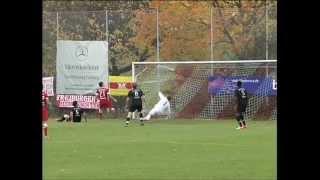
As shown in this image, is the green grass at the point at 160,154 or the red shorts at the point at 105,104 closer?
the green grass at the point at 160,154

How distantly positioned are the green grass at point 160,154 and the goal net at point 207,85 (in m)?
7.68

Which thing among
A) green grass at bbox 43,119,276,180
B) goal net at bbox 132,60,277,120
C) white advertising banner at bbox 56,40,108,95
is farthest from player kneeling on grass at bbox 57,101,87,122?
green grass at bbox 43,119,276,180

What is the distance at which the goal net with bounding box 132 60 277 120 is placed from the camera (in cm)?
3188

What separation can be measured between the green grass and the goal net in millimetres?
7679

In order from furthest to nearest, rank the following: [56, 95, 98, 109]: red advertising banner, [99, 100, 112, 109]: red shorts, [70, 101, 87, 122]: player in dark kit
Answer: [56, 95, 98, 109]: red advertising banner < [99, 100, 112, 109]: red shorts < [70, 101, 87, 122]: player in dark kit

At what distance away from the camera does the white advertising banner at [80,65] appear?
111 ft

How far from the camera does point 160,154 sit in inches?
617

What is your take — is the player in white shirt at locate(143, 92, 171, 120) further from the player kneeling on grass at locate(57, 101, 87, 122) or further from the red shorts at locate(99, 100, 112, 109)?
the player kneeling on grass at locate(57, 101, 87, 122)

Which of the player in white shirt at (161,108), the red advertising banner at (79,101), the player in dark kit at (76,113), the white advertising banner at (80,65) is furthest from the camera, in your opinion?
the white advertising banner at (80,65)

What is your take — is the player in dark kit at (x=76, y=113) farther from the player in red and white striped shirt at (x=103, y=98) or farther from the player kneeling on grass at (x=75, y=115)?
the player in red and white striped shirt at (x=103, y=98)

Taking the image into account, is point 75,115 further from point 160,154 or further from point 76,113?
point 160,154

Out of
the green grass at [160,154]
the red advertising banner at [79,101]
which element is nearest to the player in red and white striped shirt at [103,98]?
the red advertising banner at [79,101]

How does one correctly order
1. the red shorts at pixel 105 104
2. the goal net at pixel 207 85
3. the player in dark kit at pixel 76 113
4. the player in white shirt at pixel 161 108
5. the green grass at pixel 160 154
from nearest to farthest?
the green grass at pixel 160 154
the player in dark kit at pixel 76 113
the goal net at pixel 207 85
the red shorts at pixel 105 104
the player in white shirt at pixel 161 108
